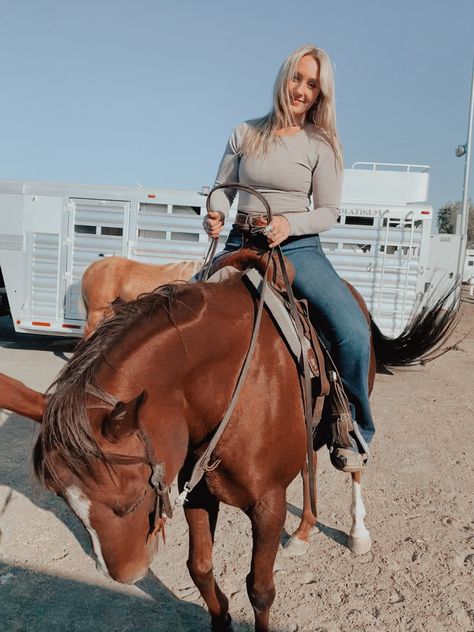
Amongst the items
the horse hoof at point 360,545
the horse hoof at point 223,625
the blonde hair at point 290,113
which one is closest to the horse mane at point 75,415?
the blonde hair at point 290,113

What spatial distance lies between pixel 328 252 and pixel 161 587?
20.6 feet

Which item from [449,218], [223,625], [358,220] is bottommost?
[223,625]

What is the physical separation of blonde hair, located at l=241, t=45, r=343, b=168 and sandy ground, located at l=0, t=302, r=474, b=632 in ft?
5.48

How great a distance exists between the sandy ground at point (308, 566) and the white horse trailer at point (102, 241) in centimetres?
392

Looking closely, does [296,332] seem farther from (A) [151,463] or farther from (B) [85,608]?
(B) [85,608]

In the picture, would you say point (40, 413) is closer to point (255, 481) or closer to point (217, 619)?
point (255, 481)

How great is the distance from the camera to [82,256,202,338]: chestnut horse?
7574mm

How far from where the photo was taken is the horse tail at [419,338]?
3.80 meters

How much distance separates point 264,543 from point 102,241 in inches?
282

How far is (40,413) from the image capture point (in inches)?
57.9

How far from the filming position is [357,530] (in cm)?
314

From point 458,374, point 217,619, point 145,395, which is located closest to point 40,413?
point 145,395

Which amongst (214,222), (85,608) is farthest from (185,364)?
(85,608)

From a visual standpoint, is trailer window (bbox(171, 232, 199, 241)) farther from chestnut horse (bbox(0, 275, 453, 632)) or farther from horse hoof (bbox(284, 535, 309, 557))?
chestnut horse (bbox(0, 275, 453, 632))
